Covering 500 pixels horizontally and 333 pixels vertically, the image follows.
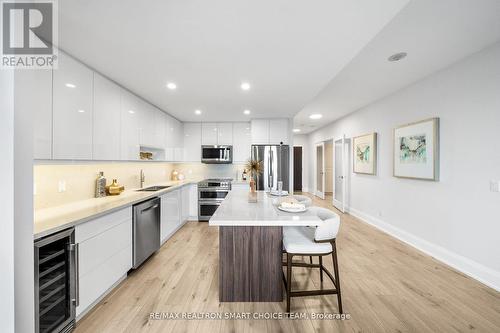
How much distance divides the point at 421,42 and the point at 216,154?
399cm

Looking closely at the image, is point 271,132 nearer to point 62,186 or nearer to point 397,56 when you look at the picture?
point 397,56

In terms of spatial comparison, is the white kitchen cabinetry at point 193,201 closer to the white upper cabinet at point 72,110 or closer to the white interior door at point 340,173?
the white upper cabinet at point 72,110

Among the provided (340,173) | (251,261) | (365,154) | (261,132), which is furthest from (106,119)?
(340,173)

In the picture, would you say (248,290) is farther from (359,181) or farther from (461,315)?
(359,181)

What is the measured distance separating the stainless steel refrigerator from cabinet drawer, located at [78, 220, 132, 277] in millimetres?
3008

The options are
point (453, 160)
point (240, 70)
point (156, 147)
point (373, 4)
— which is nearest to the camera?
point (373, 4)

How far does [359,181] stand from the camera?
5031mm

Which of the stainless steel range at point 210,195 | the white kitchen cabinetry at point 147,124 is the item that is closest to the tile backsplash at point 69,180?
the white kitchen cabinetry at point 147,124

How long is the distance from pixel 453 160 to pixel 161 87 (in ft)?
13.8

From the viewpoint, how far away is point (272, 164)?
480 cm

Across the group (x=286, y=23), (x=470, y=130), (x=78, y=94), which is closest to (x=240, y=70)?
(x=286, y=23)

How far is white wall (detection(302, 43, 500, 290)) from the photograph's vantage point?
229 cm

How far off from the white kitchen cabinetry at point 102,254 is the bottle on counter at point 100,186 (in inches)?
27.1

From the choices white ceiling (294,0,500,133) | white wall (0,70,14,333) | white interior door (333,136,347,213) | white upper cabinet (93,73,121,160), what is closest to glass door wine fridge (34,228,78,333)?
white wall (0,70,14,333)
